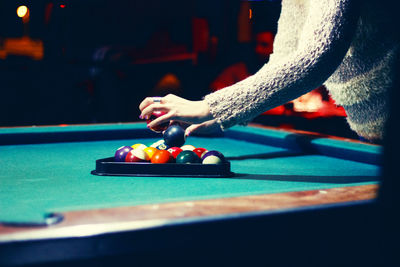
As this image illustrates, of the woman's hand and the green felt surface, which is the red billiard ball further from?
the woman's hand

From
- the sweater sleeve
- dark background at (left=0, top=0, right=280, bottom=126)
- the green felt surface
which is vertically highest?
dark background at (left=0, top=0, right=280, bottom=126)

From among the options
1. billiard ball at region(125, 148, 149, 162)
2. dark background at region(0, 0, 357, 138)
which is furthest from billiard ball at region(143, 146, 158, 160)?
dark background at region(0, 0, 357, 138)

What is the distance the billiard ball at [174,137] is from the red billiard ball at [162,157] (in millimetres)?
243

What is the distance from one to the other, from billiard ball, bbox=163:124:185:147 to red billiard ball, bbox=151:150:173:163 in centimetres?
24

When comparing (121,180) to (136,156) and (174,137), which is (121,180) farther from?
(174,137)

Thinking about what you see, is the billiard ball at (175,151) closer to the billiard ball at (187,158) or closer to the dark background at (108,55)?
the billiard ball at (187,158)

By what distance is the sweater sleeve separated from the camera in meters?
1.58

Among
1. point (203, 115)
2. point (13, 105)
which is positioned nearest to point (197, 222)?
point (203, 115)

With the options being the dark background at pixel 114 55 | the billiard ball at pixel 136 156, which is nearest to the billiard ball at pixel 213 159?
→ the billiard ball at pixel 136 156

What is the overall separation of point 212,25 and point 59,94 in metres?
3.07

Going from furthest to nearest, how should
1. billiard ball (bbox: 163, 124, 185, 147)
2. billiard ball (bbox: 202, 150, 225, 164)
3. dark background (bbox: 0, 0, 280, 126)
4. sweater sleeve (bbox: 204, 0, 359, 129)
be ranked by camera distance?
dark background (bbox: 0, 0, 280, 126)
billiard ball (bbox: 163, 124, 185, 147)
billiard ball (bbox: 202, 150, 225, 164)
sweater sleeve (bbox: 204, 0, 359, 129)

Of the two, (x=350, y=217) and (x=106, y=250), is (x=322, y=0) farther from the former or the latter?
(x=106, y=250)

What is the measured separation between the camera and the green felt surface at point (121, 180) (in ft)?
4.29

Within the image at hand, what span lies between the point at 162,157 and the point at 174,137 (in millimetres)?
292
